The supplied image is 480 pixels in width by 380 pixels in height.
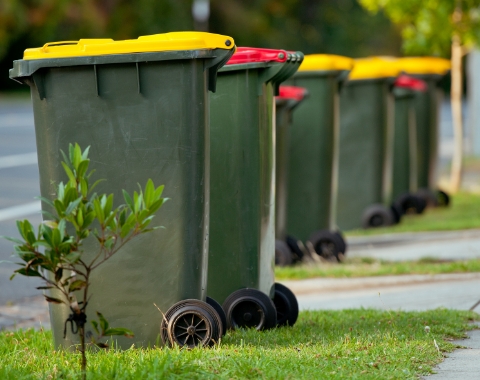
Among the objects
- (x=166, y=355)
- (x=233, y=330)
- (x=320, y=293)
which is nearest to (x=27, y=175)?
(x=320, y=293)

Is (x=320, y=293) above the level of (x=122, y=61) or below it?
below

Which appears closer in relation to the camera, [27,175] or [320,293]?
[320,293]

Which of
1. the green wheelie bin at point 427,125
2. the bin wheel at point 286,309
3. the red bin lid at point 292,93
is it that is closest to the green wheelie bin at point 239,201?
the bin wheel at point 286,309

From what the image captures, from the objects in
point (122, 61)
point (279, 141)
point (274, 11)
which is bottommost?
point (279, 141)

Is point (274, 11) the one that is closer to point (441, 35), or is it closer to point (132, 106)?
point (441, 35)

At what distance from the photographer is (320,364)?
404 centimetres

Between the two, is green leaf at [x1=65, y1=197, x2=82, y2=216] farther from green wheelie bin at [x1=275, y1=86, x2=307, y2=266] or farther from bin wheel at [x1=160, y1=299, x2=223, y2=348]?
green wheelie bin at [x1=275, y1=86, x2=307, y2=266]

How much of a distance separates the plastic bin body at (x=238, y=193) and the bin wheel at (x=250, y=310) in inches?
4.0

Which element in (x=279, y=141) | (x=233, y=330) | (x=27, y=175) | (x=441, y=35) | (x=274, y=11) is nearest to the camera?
(x=233, y=330)

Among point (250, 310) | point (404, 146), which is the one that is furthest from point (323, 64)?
point (250, 310)

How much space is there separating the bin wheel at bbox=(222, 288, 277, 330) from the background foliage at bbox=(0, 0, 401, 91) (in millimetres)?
26190

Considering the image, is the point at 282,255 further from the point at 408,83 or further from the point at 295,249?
the point at 408,83

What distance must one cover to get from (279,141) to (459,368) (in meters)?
3.89

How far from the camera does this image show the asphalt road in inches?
302
